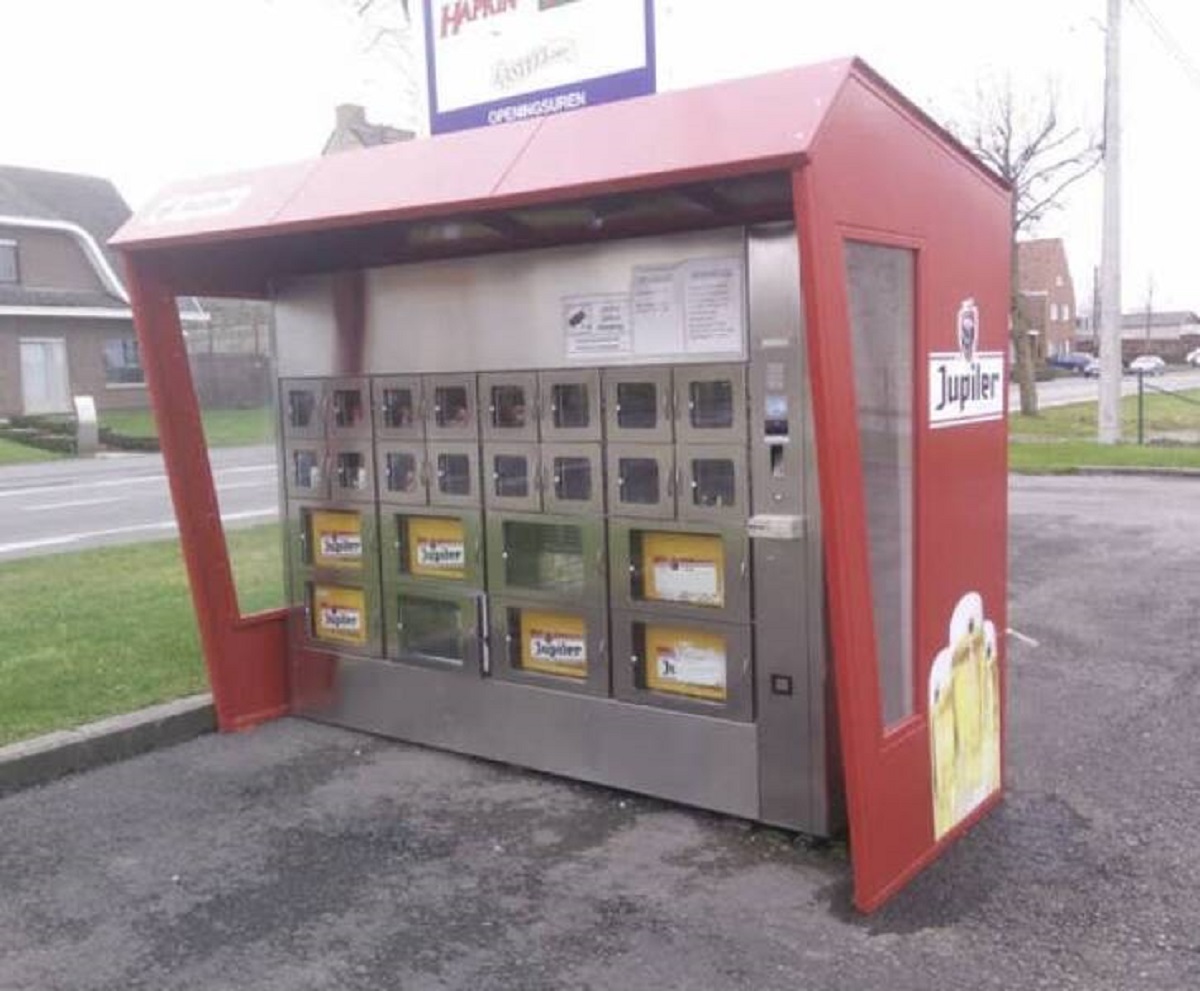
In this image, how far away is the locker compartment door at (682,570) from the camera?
444cm

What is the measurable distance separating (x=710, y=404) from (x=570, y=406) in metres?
0.67

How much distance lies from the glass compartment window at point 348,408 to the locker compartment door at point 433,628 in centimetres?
78

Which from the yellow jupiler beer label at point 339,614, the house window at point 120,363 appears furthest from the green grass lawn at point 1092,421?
the house window at point 120,363

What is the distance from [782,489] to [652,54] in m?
1.86

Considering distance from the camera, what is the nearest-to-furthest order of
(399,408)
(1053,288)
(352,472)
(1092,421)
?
1. (399,408)
2. (352,472)
3. (1092,421)
4. (1053,288)

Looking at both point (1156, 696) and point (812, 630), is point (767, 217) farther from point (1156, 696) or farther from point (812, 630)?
point (1156, 696)

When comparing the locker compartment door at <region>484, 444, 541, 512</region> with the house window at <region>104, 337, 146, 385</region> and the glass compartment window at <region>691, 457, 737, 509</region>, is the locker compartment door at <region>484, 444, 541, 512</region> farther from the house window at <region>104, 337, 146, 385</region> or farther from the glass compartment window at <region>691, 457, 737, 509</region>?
the house window at <region>104, 337, 146, 385</region>

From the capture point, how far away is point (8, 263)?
109ft

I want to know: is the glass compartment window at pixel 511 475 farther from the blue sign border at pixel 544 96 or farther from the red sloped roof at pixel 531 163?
the blue sign border at pixel 544 96

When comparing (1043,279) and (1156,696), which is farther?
(1043,279)

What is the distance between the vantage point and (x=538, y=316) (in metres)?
4.91

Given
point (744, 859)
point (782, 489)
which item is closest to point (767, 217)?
point (782, 489)

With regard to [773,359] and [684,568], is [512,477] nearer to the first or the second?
[684,568]

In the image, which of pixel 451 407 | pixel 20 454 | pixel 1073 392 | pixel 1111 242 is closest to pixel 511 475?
pixel 451 407
